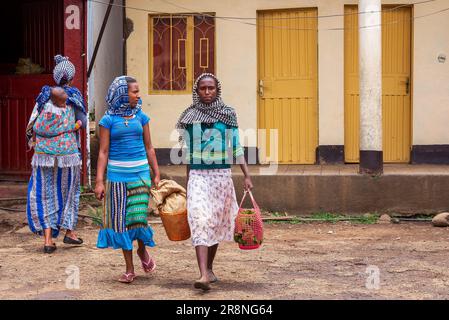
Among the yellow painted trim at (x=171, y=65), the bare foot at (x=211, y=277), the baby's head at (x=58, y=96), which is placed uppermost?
the yellow painted trim at (x=171, y=65)

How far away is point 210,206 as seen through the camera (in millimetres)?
5828

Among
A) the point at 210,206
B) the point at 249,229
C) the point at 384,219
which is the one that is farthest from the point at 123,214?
the point at 384,219

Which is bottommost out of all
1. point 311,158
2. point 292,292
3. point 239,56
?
point 292,292

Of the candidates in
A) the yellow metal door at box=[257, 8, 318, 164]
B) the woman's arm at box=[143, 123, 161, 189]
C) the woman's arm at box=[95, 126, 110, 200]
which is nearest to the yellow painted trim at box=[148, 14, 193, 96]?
the yellow metal door at box=[257, 8, 318, 164]

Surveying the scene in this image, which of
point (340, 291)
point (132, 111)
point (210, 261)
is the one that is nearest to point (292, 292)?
point (340, 291)

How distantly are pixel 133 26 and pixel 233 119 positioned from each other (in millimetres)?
5586

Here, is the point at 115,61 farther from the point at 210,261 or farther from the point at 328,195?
the point at 210,261

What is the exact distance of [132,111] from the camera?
6.04m

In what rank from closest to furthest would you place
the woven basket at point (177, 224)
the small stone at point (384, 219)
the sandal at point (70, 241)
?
the woven basket at point (177, 224) → the sandal at point (70, 241) → the small stone at point (384, 219)

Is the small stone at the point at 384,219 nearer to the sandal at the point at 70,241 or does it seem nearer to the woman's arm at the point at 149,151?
the sandal at the point at 70,241

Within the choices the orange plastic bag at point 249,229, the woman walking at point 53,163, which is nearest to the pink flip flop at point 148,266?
the orange plastic bag at point 249,229

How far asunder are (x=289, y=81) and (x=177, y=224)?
214 inches

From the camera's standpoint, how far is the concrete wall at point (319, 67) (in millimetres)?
10633

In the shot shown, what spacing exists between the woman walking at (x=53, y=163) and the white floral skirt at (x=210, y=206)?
2059 millimetres
